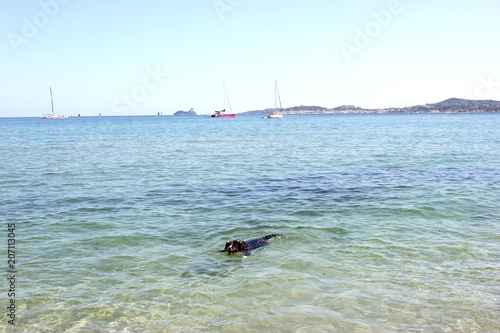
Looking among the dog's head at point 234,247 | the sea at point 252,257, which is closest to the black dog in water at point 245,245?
the dog's head at point 234,247

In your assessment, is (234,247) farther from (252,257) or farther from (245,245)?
(252,257)

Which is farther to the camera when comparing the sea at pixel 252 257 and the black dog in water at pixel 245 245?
the black dog in water at pixel 245 245

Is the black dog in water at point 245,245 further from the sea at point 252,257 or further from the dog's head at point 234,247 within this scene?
the sea at point 252,257

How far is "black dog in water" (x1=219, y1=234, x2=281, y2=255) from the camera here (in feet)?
35.7

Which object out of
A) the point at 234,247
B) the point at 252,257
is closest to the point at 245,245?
the point at 234,247

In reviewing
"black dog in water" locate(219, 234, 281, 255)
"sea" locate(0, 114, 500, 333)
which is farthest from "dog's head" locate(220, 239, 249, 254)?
"sea" locate(0, 114, 500, 333)

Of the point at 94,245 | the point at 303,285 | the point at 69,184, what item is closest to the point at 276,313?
the point at 303,285

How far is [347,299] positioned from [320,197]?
10124 millimetres

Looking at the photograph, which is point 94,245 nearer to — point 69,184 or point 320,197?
point 320,197

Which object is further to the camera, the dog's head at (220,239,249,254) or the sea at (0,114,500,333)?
the dog's head at (220,239,249,254)

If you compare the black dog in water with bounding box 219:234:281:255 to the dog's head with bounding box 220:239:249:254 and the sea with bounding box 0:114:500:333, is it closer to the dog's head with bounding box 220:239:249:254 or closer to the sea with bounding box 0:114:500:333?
the dog's head with bounding box 220:239:249:254

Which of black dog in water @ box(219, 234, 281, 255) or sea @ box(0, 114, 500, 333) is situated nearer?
sea @ box(0, 114, 500, 333)

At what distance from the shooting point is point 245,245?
438 inches

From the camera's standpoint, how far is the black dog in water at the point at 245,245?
10.9 metres
